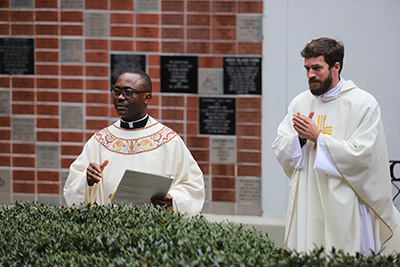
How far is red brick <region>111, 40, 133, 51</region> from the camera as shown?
7.92 meters

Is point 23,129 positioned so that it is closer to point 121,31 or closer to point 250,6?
point 121,31

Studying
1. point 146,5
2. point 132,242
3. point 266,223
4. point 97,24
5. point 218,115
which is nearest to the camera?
point 132,242

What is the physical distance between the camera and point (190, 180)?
205 inches

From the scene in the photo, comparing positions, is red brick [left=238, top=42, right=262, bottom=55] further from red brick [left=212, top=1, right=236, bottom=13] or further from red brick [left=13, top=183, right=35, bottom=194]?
red brick [left=13, top=183, right=35, bottom=194]

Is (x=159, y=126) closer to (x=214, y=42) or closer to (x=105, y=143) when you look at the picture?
(x=105, y=143)

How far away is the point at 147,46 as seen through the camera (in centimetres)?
789

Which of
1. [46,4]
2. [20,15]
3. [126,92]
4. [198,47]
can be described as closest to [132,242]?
[126,92]

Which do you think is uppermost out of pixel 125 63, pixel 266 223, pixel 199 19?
pixel 199 19

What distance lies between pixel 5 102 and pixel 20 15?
1011mm

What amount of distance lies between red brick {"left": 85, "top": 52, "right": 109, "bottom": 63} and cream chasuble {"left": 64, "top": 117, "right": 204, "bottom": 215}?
2766 mm

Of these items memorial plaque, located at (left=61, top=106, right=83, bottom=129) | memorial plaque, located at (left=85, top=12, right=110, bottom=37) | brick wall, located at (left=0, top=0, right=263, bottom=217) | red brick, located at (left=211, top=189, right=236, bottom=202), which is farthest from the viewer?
memorial plaque, located at (left=61, top=106, right=83, bottom=129)

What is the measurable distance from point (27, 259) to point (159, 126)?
1.95 m

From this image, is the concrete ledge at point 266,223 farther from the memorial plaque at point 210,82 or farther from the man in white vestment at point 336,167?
the man in white vestment at point 336,167

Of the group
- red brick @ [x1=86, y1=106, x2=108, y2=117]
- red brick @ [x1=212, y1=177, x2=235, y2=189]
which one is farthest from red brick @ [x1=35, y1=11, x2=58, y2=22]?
red brick @ [x1=212, y1=177, x2=235, y2=189]
